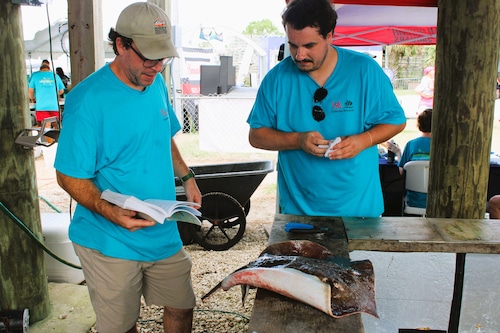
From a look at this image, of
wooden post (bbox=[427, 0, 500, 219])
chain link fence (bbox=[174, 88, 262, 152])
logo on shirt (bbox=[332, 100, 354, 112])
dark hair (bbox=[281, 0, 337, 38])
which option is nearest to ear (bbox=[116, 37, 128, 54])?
dark hair (bbox=[281, 0, 337, 38])

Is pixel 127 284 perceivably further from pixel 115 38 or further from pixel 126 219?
pixel 115 38

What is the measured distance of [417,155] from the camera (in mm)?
5746

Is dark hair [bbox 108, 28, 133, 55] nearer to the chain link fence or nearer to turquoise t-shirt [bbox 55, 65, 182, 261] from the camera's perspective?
turquoise t-shirt [bbox 55, 65, 182, 261]

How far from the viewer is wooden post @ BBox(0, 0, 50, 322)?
322cm

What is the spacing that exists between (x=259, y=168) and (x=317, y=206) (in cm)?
376

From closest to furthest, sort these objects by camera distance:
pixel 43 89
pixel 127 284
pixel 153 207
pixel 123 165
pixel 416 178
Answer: pixel 153 207, pixel 123 165, pixel 127 284, pixel 416 178, pixel 43 89

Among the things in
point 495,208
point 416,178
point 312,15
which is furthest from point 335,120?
point 416,178

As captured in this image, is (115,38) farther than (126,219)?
Yes

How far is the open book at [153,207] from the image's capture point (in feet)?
6.82

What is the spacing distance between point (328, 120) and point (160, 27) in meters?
0.94

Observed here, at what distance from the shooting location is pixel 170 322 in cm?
274

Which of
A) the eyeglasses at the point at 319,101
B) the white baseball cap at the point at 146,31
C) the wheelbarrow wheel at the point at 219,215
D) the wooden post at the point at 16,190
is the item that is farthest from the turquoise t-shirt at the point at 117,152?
the wheelbarrow wheel at the point at 219,215

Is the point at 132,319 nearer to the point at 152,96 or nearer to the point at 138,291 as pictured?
the point at 138,291

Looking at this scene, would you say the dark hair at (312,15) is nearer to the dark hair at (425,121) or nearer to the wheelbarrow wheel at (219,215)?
the wheelbarrow wheel at (219,215)
